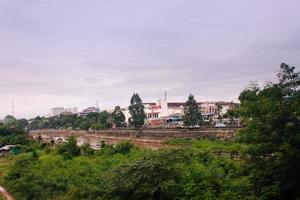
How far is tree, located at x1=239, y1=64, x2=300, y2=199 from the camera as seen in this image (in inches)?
730

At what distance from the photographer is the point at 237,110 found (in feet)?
71.4

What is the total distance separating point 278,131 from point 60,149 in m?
42.8

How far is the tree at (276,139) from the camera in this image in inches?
730

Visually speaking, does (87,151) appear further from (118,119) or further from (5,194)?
(118,119)

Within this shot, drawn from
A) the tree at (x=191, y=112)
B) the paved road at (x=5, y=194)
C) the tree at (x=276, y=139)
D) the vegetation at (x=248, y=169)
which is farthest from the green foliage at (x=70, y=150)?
the tree at (x=191, y=112)

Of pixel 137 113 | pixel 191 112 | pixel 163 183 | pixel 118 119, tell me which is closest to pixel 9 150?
pixel 191 112

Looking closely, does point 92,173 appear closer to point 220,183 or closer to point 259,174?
point 220,183

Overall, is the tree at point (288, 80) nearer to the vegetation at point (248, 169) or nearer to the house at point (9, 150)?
the vegetation at point (248, 169)

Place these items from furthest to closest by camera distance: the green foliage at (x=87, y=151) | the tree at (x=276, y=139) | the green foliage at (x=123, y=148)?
1. the green foliage at (x=87, y=151)
2. the green foliage at (x=123, y=148)
3. the tree at (x=276, y=139)

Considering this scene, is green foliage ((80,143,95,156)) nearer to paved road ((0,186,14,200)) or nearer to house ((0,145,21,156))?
paved road ((0,186,14,200))

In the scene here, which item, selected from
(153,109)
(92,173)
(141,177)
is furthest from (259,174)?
(153,109)

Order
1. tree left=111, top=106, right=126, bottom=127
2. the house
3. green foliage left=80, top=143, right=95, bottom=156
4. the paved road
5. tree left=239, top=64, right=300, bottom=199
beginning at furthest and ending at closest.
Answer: tree left=111, top=106, right=126, bottom=127 → the house → green foliage left=80, top=143, right=95, bottom=156 → the paved road → tree left=239, top=64, right=300, bottom=199

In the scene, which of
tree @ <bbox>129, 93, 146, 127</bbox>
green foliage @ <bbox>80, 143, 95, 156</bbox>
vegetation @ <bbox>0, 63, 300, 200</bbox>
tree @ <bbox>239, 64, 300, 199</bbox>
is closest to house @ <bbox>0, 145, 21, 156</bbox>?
green foliage @ <bbox>80, 143, 95, 156</bbox>

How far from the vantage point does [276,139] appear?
18984mm
